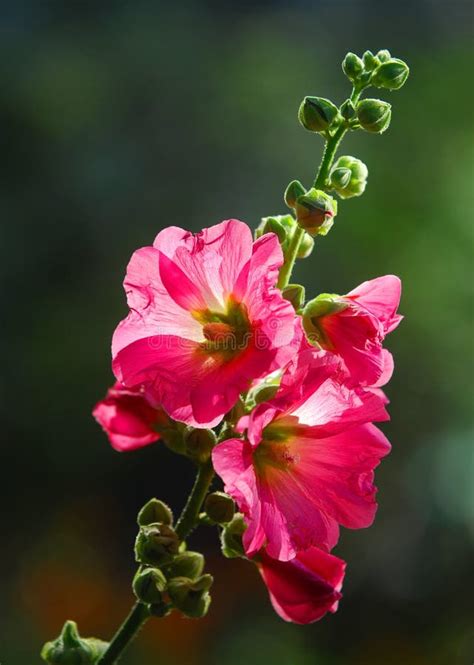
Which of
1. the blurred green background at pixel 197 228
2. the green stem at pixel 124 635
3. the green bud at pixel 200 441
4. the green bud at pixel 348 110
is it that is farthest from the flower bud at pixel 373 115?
the blurred green background at pixel 197 228

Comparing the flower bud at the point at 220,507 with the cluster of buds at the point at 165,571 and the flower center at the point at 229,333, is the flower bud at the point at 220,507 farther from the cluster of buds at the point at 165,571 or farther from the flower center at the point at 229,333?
the flower center at the point at 229,333

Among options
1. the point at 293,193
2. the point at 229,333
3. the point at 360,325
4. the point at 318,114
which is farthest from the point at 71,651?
the point at 318,114

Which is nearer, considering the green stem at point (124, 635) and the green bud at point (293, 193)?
the green stem at point (124, 635)

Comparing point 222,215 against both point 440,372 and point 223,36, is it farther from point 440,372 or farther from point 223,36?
point 223,36

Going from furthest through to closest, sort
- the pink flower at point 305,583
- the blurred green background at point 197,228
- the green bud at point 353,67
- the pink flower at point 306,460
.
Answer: the blurred green background at point 197,228 < the green bud at point 353,67 < the pink flower at point 305,583 < the pink flower at point 306,460

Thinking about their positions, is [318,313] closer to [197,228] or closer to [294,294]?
[294,294]
